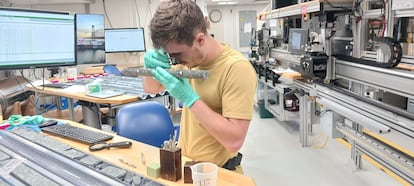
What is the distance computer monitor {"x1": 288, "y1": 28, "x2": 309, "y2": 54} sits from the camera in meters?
3.22

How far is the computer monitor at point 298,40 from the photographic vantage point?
10.6ft

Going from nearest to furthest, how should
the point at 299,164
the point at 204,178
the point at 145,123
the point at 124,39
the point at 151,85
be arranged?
1. the point at 204,178
2. the point at 151,85
3. the point at 145,123
4. the point at 299,164
5. the point at 124,39

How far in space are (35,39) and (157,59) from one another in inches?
65.5

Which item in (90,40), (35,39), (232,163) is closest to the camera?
(232,163)

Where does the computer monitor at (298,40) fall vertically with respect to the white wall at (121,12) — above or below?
below

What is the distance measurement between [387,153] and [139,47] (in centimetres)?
429

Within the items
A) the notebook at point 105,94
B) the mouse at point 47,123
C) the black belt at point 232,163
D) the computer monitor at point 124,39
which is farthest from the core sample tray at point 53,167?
the computer monitor at point 124,39

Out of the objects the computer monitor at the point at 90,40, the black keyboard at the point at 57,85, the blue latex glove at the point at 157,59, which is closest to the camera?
the blue latex glove at the point at 157,59

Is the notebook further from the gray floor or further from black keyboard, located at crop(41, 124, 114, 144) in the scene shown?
the gray floor

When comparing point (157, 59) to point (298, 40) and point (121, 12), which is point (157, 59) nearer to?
point (298, 40)

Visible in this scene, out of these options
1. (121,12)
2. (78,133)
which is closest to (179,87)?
(78,133)

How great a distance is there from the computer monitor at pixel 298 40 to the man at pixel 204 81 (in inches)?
78.3

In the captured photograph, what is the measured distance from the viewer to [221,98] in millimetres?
1380

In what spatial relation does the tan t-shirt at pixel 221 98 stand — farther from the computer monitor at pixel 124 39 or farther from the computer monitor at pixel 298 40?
the computer monitor at pixel 124 39
